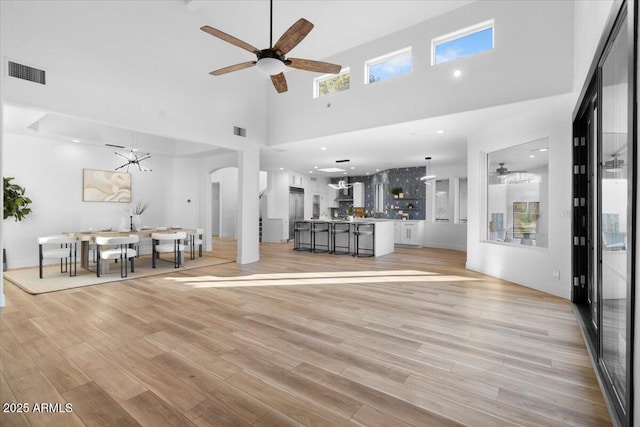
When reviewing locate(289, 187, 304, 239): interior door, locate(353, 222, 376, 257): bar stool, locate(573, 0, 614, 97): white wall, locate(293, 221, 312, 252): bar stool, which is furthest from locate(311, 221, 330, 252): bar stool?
locate(573, 0, 614, 97): white wall

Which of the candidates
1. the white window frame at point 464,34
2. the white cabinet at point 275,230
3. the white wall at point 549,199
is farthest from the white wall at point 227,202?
the white wall at point 549,199

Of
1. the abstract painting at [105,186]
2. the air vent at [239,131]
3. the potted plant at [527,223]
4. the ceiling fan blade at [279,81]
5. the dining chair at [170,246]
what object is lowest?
the dining chair at [170,246]

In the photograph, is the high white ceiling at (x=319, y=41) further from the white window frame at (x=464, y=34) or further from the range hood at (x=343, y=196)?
the range hood at (x=343, y=196)

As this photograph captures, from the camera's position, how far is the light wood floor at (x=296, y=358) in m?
1.79

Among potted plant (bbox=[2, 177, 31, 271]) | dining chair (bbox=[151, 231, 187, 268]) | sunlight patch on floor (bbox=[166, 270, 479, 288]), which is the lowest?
sunlight patch on floor (bbox=[166, 270, 479, 288])

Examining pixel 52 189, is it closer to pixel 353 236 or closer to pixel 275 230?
pixel 275 230

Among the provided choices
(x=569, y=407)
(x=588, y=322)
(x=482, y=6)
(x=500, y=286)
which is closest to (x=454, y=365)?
(x=569, y=407)

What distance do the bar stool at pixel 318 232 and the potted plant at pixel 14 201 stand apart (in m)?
6.56

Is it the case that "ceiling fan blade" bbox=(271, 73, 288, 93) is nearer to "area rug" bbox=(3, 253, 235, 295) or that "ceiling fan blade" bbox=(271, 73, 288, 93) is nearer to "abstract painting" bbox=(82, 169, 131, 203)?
"area rug" bbox=(3, 253, 235, 295)

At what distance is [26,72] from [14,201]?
306 centimetres

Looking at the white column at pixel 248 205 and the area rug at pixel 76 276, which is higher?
the white column at pixel 248 205

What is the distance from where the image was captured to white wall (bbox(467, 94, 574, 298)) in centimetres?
433

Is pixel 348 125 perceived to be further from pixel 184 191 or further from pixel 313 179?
pixel 313 179

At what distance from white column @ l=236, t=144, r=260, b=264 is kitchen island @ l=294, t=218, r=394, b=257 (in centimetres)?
228
